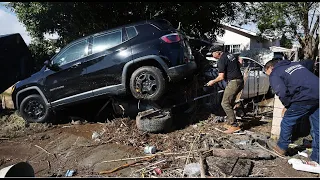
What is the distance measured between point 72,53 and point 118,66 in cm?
129

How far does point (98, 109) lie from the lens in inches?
291

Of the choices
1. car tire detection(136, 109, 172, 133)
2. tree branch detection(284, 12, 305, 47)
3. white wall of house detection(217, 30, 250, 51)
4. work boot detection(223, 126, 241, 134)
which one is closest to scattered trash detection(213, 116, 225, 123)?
work boot detection(223, 126, 241, 134)

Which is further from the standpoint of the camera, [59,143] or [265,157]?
[59,143]

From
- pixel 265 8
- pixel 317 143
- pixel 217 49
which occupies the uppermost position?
pixel 265 8

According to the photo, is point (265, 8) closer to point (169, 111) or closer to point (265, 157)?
point (169, 111)

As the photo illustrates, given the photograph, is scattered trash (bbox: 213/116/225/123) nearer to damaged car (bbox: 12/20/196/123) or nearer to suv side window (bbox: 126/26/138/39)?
damaged car (bbox: 12/20/196/123)

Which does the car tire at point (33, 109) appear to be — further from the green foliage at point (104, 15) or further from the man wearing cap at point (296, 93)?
the man wearing cap at point (296, 93)

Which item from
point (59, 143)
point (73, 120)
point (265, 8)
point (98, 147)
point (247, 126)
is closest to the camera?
point (98, 147)

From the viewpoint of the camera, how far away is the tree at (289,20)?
33.2 ft

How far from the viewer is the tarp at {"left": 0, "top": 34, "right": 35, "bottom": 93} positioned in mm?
9516

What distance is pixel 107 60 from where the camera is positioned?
594cm

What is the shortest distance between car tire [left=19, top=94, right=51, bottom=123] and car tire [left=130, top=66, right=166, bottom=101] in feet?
8.19

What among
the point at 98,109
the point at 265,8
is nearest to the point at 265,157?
the point at 98,109

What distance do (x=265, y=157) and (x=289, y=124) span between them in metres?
0.65
